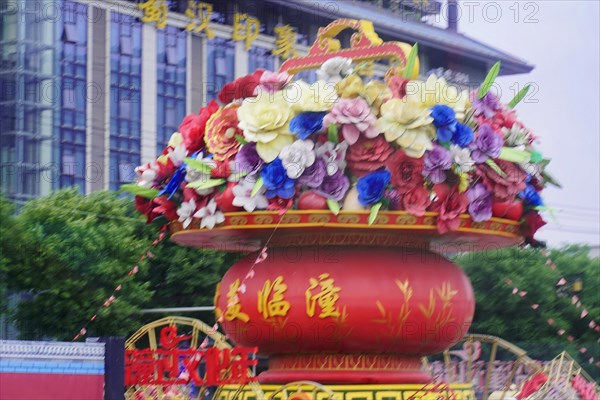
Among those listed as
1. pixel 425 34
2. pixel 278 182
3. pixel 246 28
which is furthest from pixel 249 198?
pixel 425 34

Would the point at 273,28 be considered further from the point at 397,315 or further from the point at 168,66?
the point at 397,315

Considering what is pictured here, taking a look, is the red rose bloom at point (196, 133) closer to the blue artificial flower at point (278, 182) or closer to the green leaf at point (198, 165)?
the green leaf at point (198, 165)

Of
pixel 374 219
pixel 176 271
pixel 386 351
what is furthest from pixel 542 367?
pixel 176 271

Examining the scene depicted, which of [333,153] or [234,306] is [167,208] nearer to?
[234,306]

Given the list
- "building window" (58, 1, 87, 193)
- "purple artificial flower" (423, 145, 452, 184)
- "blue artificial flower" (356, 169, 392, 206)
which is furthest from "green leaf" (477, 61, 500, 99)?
"building window" (58, 1, 87, 193)

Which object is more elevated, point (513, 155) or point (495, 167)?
point (513, 155)

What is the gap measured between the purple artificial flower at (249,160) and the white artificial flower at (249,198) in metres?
0.10

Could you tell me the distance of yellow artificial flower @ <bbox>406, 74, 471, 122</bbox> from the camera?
11473 millimetres

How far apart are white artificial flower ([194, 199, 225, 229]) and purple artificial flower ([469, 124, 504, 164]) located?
2.42m

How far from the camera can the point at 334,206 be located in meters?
11.1

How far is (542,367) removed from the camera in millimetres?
13742

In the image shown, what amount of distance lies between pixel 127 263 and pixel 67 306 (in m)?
2.06

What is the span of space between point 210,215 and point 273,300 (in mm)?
988

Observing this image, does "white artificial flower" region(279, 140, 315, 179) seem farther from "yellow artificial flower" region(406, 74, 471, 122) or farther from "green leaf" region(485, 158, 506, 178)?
"green leaf" region(485, 158, 506, 178)
